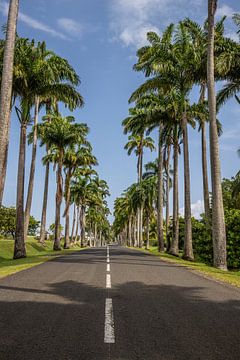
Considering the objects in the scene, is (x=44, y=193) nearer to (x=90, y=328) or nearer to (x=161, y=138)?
(x=161, y=138)

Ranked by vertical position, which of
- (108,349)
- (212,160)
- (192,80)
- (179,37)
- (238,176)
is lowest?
(108,349)

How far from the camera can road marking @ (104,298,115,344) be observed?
4.63 metres

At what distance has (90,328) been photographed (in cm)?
515

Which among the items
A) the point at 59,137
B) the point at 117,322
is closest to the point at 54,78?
the point at 59,137

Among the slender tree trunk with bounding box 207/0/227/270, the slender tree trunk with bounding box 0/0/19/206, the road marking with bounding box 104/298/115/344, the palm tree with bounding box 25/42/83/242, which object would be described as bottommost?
the road marking with bounding box 104/298/115/344

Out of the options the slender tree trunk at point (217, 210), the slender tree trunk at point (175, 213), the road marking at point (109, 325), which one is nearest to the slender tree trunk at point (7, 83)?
the road marking at point (109, 325)

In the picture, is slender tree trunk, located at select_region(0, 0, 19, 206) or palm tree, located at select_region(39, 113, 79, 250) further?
palm tree, located at select_region(39, 113, 79, 250)

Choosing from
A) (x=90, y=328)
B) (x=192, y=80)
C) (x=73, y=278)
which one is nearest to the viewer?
(x=90, y=328)

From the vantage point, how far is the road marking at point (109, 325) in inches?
182

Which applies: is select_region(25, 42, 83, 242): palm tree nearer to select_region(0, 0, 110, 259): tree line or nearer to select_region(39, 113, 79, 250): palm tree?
select_region(0, 0, 110, 259): tree line

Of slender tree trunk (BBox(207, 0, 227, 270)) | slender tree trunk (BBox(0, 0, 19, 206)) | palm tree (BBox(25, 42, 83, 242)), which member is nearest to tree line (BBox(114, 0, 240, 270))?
slender tree trunk (BBox(207, 0, 227, 270))

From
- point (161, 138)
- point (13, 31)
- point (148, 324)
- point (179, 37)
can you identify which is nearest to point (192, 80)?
point (179, 37)

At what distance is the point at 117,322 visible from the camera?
5.51 m

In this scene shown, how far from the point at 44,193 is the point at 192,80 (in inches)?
812
